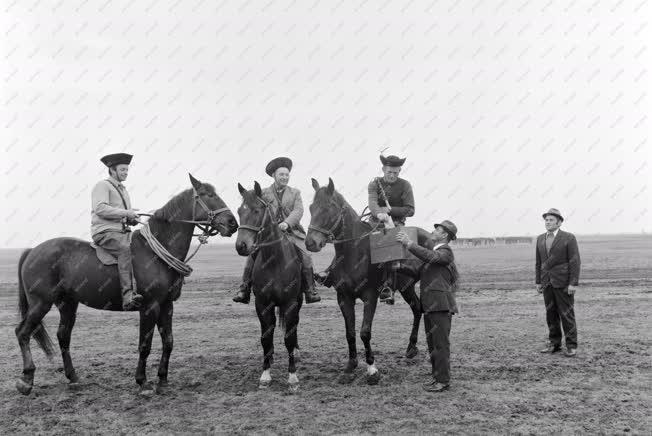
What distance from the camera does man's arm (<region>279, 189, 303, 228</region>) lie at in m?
7.05

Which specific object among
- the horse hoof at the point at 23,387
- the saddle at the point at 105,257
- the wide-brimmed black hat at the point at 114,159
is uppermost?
the wide-brimmed black hat at the point at 114,159

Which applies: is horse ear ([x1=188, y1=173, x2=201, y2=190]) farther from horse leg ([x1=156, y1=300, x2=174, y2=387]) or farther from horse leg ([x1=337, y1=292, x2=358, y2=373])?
horse leg ([x1=337, y1=292, x2=358, y2=373])

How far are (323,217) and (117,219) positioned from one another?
297cm

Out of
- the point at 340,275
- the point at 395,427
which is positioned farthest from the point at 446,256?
the point at 395,427

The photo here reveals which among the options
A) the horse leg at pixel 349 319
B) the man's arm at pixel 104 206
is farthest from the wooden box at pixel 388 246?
the man's arm at pixel 104 206

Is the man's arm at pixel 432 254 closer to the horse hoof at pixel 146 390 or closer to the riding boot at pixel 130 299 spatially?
the riding boot at pixel 130 299

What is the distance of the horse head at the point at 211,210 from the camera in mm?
6688

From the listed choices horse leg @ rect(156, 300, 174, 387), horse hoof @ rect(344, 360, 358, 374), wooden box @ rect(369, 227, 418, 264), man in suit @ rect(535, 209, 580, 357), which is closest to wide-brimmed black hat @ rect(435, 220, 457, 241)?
wooden box @ rect(369, 227, 418, 264)

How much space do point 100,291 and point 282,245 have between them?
2.68 metres

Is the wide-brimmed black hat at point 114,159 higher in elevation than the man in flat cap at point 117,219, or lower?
higher

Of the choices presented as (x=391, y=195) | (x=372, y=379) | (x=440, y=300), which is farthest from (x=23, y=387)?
(x=391, y=195)

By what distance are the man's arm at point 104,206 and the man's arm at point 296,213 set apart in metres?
Result: 2.32

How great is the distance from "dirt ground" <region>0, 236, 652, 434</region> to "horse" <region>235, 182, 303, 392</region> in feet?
2.09

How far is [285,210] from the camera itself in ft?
24.6
